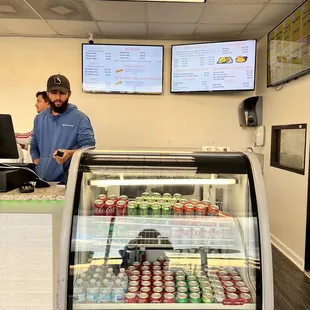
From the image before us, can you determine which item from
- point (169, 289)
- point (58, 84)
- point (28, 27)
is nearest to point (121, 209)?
point (169, 289)

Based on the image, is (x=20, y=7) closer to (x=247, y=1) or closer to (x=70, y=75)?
(x=70, y=75)

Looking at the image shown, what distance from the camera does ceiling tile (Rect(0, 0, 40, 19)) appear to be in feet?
10.7

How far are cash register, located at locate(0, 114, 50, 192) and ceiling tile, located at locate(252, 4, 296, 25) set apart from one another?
2.90 meters

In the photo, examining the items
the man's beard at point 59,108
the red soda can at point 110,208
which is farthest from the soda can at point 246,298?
the man's beard at point 59,108

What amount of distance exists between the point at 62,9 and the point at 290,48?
8.36ft

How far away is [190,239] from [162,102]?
3.13 m

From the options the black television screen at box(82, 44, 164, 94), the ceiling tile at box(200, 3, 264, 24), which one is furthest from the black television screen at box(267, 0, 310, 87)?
the black television screen at box(82, 44, 164, 94)

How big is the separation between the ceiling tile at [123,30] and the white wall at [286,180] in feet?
5.60

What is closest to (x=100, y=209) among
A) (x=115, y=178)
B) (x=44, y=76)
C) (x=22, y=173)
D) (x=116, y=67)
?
(x=115, y=178)

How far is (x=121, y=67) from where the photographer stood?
422 centimetres

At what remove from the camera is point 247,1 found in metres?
3.14

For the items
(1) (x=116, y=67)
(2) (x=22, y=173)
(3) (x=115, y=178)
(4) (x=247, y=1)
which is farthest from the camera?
(1) (x=116, y=67)

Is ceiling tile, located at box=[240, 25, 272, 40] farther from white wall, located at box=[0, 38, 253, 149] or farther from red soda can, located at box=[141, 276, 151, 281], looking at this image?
red soda can, located at box=[141, 276, 151, 281]

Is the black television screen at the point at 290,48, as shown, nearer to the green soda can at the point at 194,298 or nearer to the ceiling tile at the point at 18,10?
the green soda can at the point at 194,298
